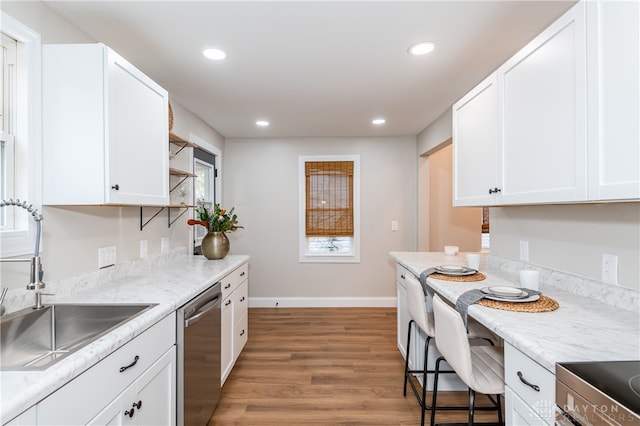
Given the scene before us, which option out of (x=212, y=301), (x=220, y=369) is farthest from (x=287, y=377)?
(x=212, y=301)

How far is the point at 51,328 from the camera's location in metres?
1.40

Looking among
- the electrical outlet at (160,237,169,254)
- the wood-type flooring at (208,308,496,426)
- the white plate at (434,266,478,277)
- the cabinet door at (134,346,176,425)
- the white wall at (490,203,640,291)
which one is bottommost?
the wood-type flooring at (208,308,496,426)

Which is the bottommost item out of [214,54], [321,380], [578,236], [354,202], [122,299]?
[321,380]

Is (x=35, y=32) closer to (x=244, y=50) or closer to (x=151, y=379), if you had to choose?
(x=244, y=50)

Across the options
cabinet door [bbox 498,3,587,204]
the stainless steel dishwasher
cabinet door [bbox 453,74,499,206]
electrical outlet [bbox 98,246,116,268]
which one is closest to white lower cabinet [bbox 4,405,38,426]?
the stainless steel dishwasher

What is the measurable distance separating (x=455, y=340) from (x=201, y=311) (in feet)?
4.52

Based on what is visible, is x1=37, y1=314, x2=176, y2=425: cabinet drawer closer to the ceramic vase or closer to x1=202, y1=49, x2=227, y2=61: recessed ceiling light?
the ceramic vase

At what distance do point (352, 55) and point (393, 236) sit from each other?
283 cm

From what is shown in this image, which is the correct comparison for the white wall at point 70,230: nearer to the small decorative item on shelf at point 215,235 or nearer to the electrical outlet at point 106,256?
the electrical outlet at point 106,256

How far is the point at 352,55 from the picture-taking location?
6.84ft

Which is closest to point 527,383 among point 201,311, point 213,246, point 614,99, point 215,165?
point 614,99

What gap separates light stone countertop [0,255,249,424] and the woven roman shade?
1715 mm

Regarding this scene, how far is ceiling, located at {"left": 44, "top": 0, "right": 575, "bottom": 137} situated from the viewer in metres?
1.62

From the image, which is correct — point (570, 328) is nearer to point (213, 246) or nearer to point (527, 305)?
point (527, 305)
